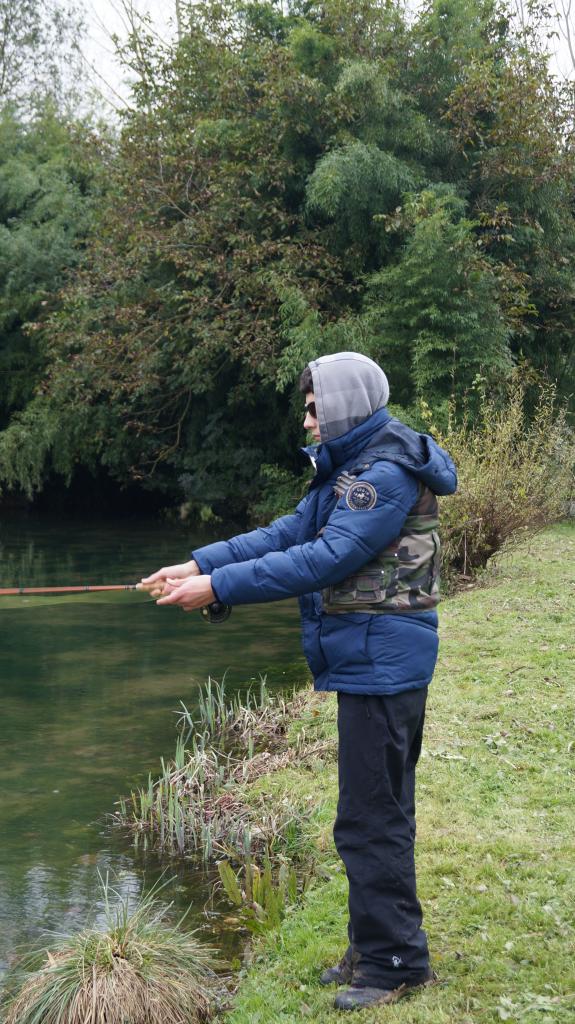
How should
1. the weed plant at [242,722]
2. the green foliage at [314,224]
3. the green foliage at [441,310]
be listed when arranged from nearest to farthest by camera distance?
the weed plant at [242,722]
the green foliage at [441,310]
the green foliage at [314,224]

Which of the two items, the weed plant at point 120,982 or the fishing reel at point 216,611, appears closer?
the fishing reel at point 216,611

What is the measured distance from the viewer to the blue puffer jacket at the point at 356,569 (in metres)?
3.35

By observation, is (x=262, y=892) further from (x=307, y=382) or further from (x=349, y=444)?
(x=307, y=382)

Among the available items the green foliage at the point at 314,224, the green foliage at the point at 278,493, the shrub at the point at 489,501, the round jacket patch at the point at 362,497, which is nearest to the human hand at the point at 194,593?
the round jacket patch at the point at 362,497

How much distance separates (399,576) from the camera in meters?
3.43

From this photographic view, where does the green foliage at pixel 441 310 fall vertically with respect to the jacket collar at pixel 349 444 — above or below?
above

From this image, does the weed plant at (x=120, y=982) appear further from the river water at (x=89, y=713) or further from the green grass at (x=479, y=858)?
the river water at (x=89, y=713)

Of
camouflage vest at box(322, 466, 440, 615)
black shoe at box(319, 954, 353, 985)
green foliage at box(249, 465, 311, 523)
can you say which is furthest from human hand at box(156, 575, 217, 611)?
green foliage at box(249, 465, 311, 523)

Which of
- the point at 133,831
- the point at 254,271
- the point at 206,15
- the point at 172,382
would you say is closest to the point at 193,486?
the point at 172,382

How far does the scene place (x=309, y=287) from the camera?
1916 centimetres

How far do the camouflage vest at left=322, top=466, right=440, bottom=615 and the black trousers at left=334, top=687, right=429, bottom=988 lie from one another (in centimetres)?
29

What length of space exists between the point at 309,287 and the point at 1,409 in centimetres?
1229

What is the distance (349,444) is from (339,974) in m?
1.85

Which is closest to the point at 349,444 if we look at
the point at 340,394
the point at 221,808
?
the point at 340,394
